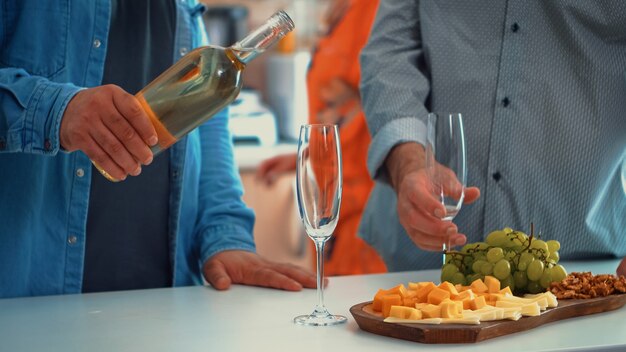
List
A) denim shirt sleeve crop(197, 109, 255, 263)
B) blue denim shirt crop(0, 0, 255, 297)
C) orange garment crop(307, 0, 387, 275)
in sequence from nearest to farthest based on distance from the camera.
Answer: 1. blue denim shirt crop(0, 0, 255, 297)
2. denim shirt sleeve crop(197, 109, 255, 263)
3. orange garment crop(307, 0, 387, 275)

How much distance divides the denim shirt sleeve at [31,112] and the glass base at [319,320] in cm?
42

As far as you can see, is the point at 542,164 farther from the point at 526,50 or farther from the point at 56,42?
the point at 56,42

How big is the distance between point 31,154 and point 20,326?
35 centimetres

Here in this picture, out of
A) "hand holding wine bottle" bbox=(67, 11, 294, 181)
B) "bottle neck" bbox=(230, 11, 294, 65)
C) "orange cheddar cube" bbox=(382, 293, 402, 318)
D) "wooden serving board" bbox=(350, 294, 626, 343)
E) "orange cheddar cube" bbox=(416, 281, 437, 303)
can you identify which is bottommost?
"wooden serving board" bbox=(350, 294, 626, 343)

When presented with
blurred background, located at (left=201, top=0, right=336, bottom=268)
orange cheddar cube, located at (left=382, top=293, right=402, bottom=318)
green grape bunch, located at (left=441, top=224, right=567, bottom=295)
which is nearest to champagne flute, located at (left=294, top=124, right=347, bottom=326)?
orange cheddar cube, located at (left=382, top=293, right=402, bottom=318)

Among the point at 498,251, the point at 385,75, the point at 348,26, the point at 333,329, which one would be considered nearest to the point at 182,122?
the point at 333,329

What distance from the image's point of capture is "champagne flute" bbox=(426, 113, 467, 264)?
50.4 inches

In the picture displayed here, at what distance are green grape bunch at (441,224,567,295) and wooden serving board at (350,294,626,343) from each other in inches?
1.9

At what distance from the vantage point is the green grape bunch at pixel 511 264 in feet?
3.86

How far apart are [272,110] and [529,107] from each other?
2.81m

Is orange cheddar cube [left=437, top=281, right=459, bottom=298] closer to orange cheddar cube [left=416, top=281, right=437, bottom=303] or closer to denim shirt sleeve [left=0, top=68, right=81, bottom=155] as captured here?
orange cheddar cube [left=416, top=281, right=437, bottom=303]

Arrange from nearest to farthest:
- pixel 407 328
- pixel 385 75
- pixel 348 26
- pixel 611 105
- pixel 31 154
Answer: pixel 407 328, pixel 31 154, pixel 611 105, pixel 385 75, pixel 348 26

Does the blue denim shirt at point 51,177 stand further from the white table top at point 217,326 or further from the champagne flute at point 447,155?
the champagne flute at point 447,155

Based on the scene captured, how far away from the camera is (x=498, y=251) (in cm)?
119
